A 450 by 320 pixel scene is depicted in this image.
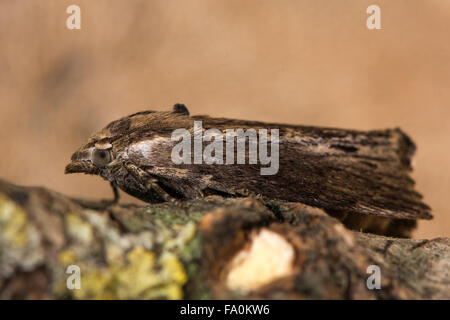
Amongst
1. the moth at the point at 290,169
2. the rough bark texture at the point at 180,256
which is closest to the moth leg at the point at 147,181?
the moth at the point at 290,169

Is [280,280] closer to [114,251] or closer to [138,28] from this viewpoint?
[114,251]

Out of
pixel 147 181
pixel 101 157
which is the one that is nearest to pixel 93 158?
pixel 101 157

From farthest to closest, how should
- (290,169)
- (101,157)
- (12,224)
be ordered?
(101,157), (290,169), (12,224)

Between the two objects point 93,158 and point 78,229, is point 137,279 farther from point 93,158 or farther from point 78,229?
point 93,158

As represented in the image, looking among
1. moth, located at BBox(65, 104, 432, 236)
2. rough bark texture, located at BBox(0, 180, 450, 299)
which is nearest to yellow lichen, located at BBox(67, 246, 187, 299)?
rough bark texture, located at BBox(0, 180, 450, 299)

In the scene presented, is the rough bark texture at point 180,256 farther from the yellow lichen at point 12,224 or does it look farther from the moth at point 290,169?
the moth at point 290,169

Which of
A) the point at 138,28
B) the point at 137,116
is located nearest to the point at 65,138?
the point at 138,28

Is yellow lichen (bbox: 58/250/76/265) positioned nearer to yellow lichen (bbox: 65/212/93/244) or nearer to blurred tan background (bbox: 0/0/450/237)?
yellow lichen (bbox: 65/212/93/244)
